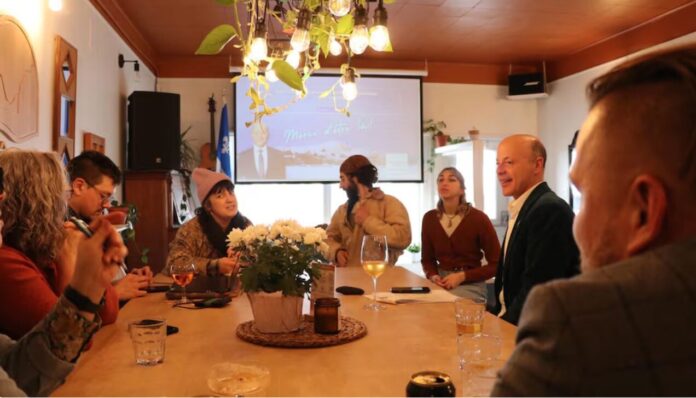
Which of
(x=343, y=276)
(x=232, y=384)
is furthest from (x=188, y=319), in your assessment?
(x=343, y=276)

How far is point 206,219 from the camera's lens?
10.1 feet

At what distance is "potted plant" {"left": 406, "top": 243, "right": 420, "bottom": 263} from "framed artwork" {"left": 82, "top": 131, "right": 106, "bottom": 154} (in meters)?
3.77

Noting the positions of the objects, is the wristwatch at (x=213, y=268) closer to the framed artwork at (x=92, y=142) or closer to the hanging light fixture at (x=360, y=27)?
the hanging light fixture at (x=360, y=27)

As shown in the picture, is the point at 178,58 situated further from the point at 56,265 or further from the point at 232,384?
the point at 232,384

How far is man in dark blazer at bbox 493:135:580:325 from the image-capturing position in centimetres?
233

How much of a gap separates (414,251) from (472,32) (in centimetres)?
266

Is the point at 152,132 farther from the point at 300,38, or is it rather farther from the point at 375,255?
the point at 375,255

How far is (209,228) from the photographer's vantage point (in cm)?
302

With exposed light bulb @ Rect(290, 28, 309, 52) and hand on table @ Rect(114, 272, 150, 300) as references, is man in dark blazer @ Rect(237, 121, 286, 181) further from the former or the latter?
exposed light bulb @ Rect(290, 28, 309, 52)

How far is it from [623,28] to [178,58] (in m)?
4.82

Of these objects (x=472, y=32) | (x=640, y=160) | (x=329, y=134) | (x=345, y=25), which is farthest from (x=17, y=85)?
(x=472, y=32)

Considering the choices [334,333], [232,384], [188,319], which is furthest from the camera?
[188,319]

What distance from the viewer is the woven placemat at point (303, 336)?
A: 62.5 inches

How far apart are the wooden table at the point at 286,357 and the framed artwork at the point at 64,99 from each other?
202cm
